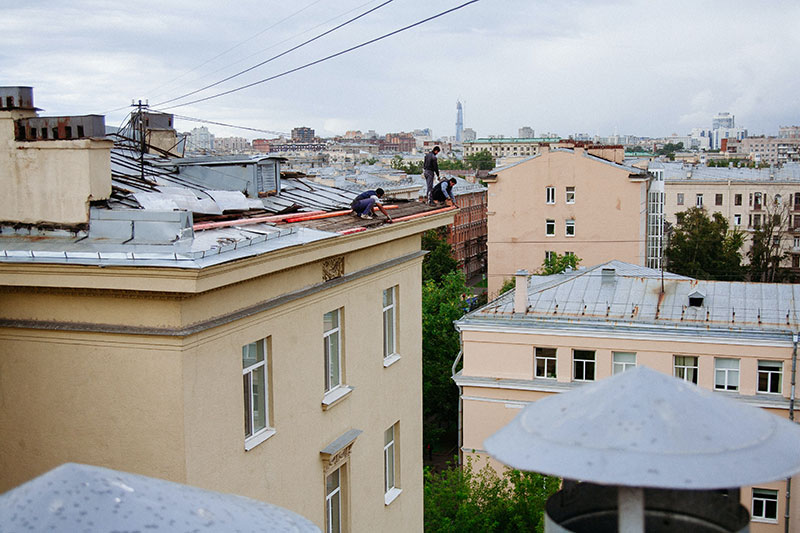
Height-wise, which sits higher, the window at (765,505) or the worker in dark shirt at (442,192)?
the worker in dark shirt at (442,192)

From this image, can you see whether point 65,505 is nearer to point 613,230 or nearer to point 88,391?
point 88,391

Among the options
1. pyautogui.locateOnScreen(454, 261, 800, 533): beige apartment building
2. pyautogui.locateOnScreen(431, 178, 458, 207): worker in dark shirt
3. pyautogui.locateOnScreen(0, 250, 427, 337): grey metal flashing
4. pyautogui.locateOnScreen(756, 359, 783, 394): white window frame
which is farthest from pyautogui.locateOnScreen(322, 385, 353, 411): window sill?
pyautogui.locateOnScreen(756, 359, 783, 394): white window frame

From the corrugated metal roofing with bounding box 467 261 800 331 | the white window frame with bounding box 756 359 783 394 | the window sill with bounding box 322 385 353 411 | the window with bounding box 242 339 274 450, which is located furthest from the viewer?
the corrugated metal roofing with bounding box 467 261 800 331

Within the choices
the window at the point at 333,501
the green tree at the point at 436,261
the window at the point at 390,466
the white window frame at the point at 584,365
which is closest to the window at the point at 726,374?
the white window frame at the point at 584,365

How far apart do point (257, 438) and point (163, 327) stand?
2189 millimetres

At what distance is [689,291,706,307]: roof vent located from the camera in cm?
2848

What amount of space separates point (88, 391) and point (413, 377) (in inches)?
281

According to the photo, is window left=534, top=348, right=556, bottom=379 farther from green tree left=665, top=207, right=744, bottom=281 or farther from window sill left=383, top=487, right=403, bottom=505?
green tree left=665, top=207, right=744, bottom=281

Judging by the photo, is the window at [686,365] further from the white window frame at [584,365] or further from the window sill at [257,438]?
the window sill at [257,438]

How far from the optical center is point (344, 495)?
1201cm

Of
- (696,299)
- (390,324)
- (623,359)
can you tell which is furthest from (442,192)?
(696,299)

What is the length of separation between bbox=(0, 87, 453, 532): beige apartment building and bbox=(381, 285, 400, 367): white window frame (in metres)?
1.91

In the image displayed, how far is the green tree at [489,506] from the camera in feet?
75.9

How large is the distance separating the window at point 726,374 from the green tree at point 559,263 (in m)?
22.6
